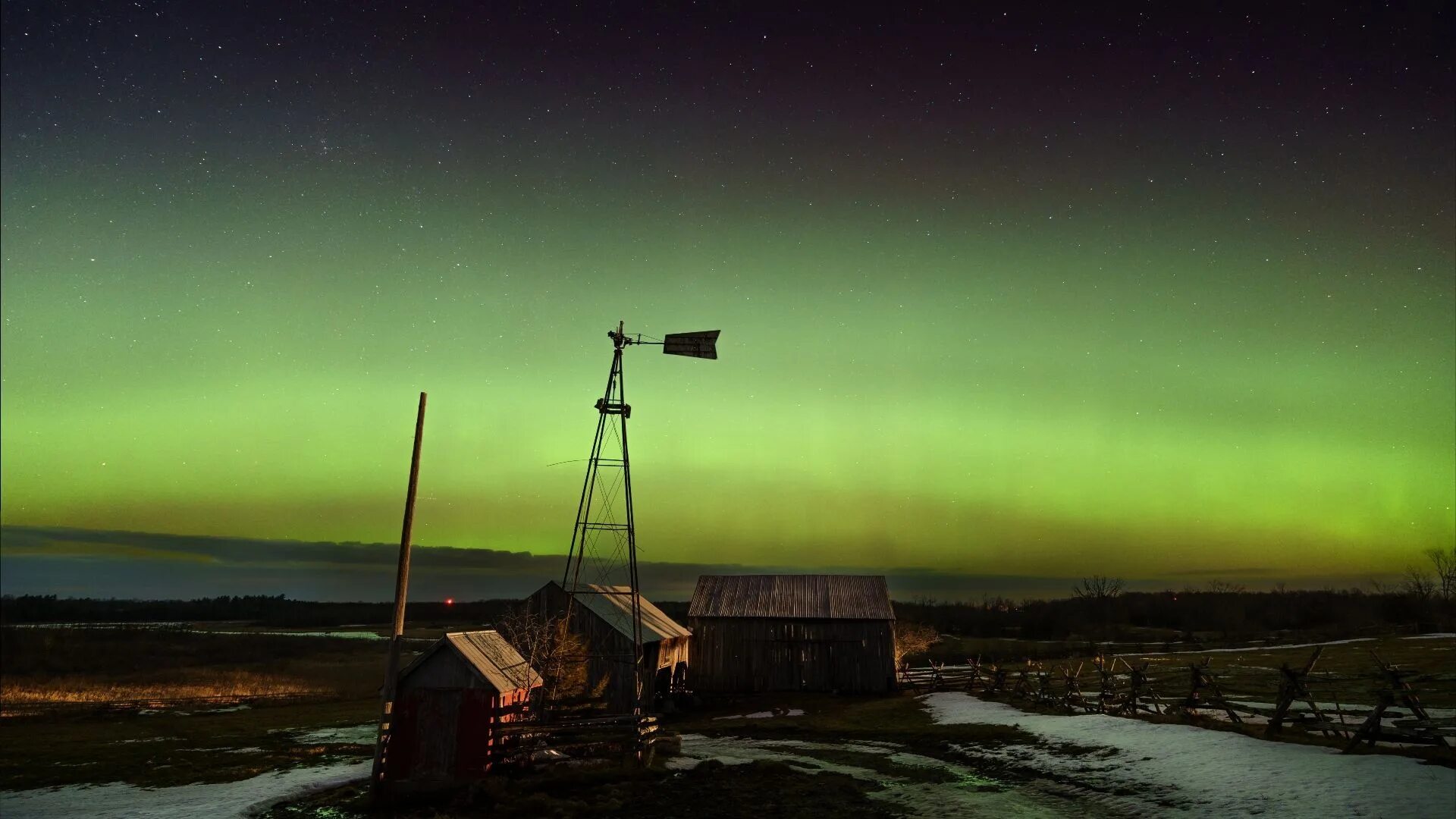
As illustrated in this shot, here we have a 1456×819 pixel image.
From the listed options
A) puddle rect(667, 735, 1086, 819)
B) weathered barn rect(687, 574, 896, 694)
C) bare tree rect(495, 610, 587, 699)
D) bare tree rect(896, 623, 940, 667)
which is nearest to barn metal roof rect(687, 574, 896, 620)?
weathered barn rect(687, 574, 896, 694)

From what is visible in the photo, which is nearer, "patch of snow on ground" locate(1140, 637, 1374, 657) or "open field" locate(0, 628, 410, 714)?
"open field" locate(0, 628, 410, 714)

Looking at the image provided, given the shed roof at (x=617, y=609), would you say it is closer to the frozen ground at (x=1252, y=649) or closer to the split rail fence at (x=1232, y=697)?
the split rail fence at (x=1232, y=697)

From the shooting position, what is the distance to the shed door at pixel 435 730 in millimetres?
23484

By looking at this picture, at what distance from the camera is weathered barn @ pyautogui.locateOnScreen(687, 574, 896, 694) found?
1838 inches

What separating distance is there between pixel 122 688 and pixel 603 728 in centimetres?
4966

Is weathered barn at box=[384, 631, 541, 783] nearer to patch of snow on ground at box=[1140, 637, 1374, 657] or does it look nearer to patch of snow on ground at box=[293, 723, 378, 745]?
patch of snow on ground at box=[293, 723, 378, 745]

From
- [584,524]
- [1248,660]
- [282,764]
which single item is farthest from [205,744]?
[1248,660]

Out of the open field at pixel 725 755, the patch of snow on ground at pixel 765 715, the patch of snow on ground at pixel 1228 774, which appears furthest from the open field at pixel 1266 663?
the patch of snow on ground at pixel 765 715

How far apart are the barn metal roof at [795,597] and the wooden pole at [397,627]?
26.2 meters

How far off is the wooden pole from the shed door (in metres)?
0.77

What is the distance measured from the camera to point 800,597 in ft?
163

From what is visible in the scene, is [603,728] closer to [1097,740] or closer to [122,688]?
[1097,740]

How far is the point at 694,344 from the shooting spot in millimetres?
30500

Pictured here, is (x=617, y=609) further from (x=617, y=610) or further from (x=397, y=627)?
(x=397, y=627)
